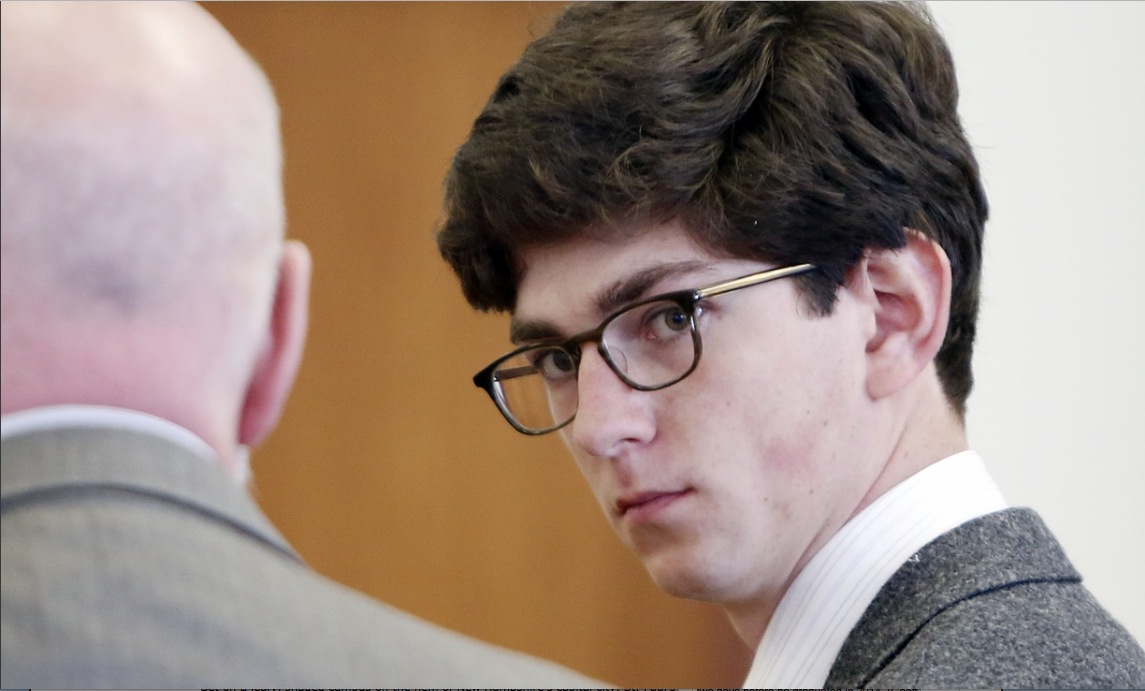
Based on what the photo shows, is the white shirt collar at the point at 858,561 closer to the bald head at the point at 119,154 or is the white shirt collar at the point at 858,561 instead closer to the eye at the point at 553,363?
the eye at the point at 553,363

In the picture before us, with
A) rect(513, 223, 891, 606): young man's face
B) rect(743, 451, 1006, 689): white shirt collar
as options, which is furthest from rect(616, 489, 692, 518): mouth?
rect(743, 451, 1006, 689): white shirt collar

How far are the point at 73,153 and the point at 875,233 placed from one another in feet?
2.01

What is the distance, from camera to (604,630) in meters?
1.99

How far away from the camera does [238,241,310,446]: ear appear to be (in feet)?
1.61

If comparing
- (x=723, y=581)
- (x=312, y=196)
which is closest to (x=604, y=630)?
(x=312, y=196)

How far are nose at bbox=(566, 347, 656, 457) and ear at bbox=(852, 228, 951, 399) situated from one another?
0.17m

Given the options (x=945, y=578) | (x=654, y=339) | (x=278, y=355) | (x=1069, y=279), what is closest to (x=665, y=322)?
(x=654, y=339)

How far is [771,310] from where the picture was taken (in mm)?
854

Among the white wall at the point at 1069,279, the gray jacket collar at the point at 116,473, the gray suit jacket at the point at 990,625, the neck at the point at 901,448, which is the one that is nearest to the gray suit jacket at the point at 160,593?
the gray jacket collar at the point at 116,473

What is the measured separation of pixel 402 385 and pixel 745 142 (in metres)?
1.13

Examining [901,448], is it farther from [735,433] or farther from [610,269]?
[610,269]

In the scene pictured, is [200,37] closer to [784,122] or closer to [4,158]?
[4,158]

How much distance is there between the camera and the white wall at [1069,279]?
169cm

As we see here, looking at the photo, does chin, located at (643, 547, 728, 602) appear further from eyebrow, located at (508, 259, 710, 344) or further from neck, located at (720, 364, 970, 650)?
eyebrow, located at (508, 259, 710, 344)
